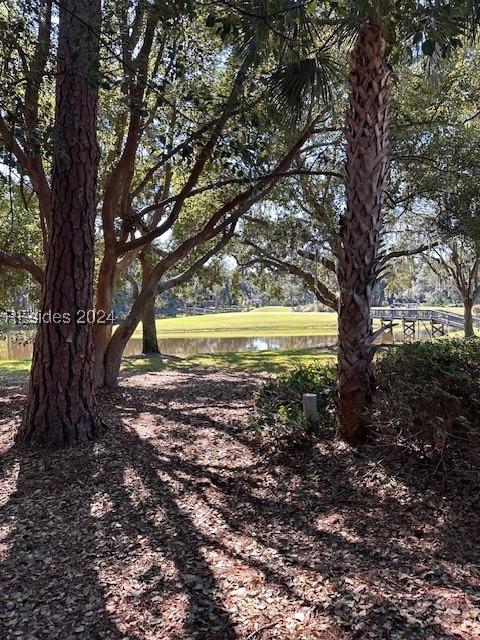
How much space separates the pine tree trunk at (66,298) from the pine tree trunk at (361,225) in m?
2.60

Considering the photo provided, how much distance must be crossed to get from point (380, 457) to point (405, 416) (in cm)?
60

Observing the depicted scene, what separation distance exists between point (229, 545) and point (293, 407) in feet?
7.75

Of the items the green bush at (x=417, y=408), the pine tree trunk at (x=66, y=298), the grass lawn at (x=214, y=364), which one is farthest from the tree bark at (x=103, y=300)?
the grass lawn at (x=214, y=364)

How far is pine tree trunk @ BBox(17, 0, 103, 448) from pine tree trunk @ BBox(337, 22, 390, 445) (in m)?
2.60

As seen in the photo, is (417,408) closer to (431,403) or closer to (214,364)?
(431,403)

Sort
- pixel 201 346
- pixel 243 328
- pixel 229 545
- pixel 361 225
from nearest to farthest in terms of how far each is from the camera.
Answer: pixel 229 545
pixel 361 225
pixel 201 346
pixel 243 328

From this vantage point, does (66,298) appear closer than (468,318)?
Yes

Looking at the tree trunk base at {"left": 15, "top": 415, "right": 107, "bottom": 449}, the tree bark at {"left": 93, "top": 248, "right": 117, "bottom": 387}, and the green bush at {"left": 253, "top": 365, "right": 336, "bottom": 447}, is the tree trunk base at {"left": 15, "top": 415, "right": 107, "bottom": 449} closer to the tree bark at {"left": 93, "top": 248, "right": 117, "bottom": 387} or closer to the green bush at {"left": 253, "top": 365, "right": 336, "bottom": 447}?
the green bush at {"left": 253, "top": 365, "right": 336, "bottom": 447}

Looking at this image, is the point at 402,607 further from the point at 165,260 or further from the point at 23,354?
the point at 23,354

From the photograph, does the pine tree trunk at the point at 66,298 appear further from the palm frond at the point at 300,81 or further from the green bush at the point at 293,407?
the palm frond at the point at 300,81

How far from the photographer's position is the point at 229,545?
3.18m

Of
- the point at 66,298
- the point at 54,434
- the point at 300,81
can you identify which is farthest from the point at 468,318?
the point at 54,434

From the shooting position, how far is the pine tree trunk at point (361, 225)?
170 inches

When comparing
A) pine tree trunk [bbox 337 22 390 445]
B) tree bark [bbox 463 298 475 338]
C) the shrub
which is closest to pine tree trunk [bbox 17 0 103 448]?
pine tree trunk [bbox 337 22 390 445]
